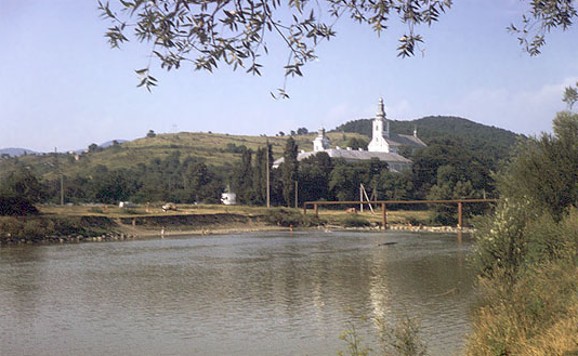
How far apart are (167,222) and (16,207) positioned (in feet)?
59.0

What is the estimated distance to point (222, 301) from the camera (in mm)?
25656

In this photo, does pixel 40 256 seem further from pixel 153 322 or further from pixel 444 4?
pixel 444 4

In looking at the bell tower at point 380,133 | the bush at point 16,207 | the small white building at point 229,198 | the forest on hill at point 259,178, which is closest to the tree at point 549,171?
the bush at point 16,207

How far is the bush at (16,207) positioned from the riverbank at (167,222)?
1.39 m

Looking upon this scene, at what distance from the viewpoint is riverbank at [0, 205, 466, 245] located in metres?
62.1

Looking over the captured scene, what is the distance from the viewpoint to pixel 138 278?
111ft

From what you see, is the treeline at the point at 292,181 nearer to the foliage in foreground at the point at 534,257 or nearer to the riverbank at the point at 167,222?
the riverbank at the point at 167,222

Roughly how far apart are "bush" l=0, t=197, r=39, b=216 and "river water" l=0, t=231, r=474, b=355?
18747mm

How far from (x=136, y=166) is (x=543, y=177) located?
11610cm

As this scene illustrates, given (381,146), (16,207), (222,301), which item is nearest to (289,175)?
(16,207)

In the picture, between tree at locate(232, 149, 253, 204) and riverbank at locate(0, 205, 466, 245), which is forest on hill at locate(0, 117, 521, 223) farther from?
riverbank at locate(0, 205, 466, 245)

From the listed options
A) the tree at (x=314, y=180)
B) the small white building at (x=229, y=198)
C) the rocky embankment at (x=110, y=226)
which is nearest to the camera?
the rocky embankment at (x=110, y=226)

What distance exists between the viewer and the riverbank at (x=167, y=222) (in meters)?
62.1

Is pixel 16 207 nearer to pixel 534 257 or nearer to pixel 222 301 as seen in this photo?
pixel 222 301
